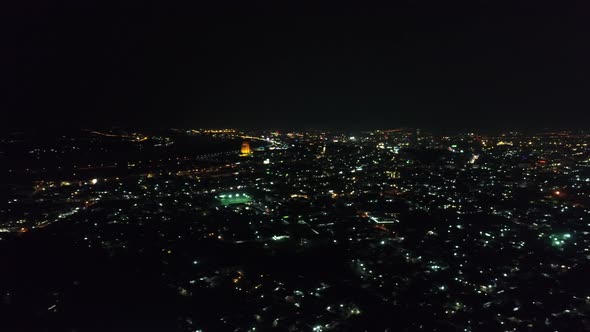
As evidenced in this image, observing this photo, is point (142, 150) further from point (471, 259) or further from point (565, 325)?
point (565, 325)

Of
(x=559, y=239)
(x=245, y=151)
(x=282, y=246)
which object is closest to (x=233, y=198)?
(x=282, y=246)

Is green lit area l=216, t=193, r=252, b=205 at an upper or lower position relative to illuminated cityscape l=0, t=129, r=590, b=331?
lower

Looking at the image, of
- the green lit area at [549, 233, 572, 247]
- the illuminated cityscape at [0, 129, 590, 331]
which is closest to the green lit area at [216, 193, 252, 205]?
the illuminated cityscape at [0, 129, 590, 331]

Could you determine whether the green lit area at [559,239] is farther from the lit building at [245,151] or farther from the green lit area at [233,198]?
the lit building at [245,151]

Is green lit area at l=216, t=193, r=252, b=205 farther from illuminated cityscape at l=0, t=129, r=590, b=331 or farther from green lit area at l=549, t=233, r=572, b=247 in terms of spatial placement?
green lit area at l=549, t=233, r=572, b=247

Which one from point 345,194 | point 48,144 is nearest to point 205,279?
point 345,194
